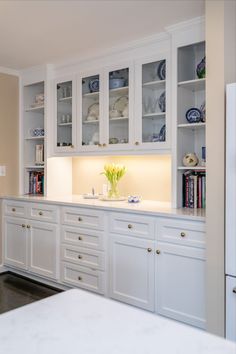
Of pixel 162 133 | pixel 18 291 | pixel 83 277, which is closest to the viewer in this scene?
pixel 162 133

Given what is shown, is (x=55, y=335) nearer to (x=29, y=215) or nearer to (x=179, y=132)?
(x=179, y=132)

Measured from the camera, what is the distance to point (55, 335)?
2.82 ft

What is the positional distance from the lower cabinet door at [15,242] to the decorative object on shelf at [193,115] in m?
2.11

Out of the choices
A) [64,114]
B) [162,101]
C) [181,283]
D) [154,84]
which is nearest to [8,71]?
[64,114]

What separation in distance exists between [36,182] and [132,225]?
1816 millimetres

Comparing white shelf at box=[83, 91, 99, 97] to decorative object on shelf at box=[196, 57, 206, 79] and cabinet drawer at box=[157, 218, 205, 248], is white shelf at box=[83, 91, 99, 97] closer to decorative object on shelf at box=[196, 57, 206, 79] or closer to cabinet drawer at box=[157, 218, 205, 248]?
decorative object on shelf at box=[196, 57, 206, 79]

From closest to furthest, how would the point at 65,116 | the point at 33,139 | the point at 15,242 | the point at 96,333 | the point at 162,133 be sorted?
the point at 96,333, the point at 162,133, the point at 65,116, the point at 15,242, the point at 33,139

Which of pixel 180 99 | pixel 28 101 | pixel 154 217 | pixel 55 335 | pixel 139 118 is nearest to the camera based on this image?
pixel 55 335

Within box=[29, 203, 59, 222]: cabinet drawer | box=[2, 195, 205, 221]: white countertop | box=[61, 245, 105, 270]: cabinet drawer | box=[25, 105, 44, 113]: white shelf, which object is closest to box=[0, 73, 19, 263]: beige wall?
box=[25, 105, 44, 113]: white shelf

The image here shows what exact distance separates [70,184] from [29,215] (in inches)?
27.3

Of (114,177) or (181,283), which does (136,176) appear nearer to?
(114,177)

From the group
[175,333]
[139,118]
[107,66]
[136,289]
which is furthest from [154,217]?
[175,333]

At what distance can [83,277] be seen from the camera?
326 centimetres

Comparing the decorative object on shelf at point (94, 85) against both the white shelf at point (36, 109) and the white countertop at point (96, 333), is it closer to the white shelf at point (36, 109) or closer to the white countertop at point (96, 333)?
the white shelf at point (36, 109)
